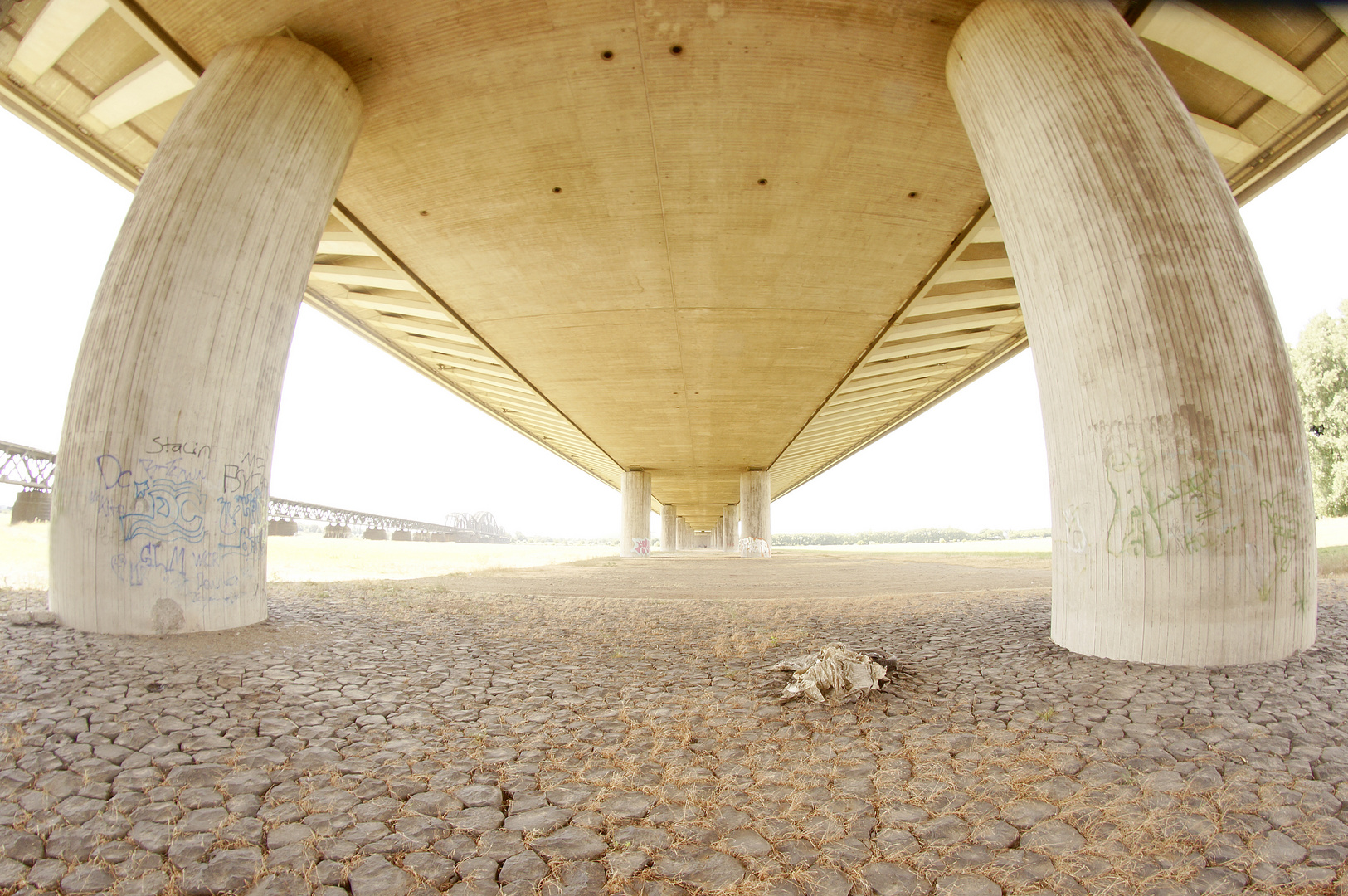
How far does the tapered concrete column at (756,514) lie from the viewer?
37812mm

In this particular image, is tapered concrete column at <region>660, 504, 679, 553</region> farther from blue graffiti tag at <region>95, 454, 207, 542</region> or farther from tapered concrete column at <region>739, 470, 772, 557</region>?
blue graffiti tag at <region>95, 454, 207, 542</region>

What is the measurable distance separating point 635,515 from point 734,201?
2950 centimetres

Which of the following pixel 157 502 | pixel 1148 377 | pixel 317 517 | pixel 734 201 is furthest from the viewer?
pixel 317 517

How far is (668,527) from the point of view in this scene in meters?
68.0

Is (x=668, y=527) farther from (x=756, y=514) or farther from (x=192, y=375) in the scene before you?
(x=192, y=375)

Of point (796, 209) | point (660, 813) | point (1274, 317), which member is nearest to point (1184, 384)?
point (1274, 317)

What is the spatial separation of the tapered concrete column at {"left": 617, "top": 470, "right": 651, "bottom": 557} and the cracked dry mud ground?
3175 cm

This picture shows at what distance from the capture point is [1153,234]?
5.79 meters

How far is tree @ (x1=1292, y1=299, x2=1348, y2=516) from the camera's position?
25.9 m

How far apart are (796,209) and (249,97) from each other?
29.9ft

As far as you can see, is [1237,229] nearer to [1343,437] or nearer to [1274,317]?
[1274,317]

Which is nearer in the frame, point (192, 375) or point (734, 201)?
point (192, 375)

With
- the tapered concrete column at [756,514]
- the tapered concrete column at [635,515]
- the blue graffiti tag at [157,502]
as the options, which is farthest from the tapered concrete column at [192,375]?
the tapered concrete column at [756,514]

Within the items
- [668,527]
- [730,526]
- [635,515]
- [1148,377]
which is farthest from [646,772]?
[730,526]
